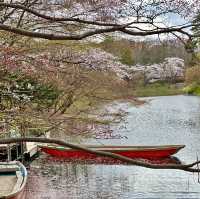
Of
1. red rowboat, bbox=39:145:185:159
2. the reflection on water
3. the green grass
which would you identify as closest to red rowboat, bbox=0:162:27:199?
the reflection on water

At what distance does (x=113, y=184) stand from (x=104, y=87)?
3.01 m

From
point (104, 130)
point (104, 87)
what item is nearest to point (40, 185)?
point (104, 87)

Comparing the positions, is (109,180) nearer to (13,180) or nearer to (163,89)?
(13,180)

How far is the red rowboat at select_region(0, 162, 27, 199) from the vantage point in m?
10.5

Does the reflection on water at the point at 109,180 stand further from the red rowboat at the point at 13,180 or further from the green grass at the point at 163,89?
the green grass at the point at 163,89

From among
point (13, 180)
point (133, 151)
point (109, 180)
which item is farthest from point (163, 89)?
point (13, 180)

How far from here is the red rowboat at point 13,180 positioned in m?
10.5

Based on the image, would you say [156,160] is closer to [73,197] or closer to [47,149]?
[47,149]

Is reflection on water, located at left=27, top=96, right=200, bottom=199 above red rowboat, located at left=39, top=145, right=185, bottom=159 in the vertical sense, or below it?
below

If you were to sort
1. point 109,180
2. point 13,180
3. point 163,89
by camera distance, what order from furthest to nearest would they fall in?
point 163,89, point 109,180, point 13,180

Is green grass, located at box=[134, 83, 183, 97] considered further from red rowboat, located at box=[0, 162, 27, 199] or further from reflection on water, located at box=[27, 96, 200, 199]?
red rowboat, located at box=[0, 162, 27, 199]

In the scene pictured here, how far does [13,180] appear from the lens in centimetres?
1213

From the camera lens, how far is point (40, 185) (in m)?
15.5

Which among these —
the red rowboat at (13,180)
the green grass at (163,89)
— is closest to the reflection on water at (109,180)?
the red rowboat at (13,180)
